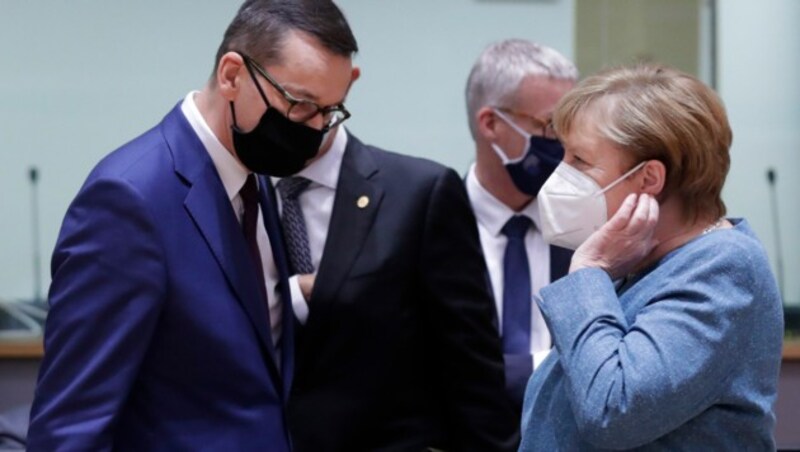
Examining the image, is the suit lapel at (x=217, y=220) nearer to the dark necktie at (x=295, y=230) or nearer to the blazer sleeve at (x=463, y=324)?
the dark necktie at (x=295, y=230)

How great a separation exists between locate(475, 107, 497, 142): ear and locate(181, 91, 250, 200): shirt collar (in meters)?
1.04

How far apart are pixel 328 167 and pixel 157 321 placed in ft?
2.35

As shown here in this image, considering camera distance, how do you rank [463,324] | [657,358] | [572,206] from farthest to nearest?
1. [463,324]
2. [572,206]
3. [657,358]

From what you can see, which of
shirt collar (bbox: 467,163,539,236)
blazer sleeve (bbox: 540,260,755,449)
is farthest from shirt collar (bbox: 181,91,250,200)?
shirt collar (bbox: 467,163,539,236)

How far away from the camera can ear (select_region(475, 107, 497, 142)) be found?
3012mm

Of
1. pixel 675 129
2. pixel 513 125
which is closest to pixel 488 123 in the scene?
pixel 513 125

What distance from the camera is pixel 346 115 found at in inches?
84.7

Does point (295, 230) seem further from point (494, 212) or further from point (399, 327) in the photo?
point (494, 212)

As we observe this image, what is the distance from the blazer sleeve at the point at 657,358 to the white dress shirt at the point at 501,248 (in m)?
1.11

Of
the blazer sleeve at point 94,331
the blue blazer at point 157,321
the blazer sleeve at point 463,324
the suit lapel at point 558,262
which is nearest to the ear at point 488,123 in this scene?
the suit lapel at point 558,262

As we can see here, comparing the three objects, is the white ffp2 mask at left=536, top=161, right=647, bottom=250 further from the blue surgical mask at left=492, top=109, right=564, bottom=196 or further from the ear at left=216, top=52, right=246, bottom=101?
the blue surgical mask at left=492, top=109, right=564, bottom=196

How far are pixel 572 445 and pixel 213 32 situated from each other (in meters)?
2.94

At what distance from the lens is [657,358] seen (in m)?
1.67

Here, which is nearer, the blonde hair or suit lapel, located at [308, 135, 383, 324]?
the blonde hair
